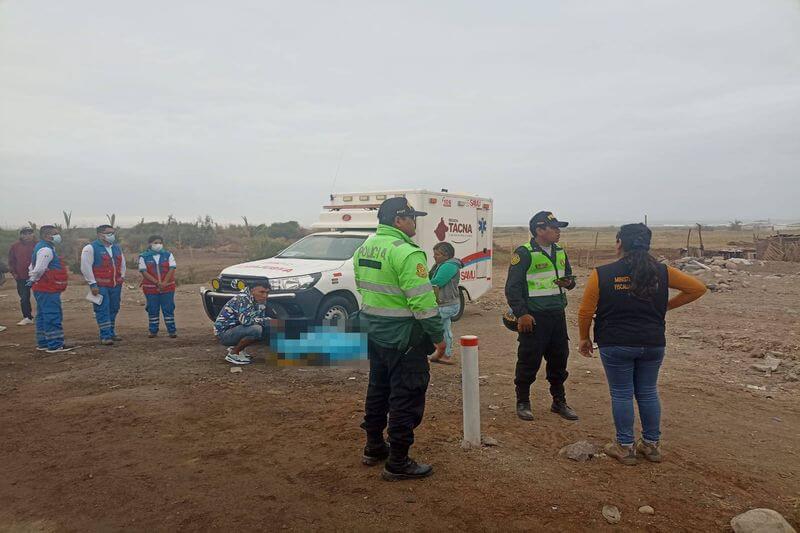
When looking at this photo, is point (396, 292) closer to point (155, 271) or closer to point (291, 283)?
point (291, 283)

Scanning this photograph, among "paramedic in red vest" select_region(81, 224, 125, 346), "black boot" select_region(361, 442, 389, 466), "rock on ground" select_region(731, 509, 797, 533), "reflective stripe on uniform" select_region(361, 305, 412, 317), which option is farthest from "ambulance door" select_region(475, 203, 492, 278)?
"rock on ground" select_region(731, 509, 797, 533)

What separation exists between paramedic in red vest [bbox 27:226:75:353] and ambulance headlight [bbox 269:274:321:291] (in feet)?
9.48

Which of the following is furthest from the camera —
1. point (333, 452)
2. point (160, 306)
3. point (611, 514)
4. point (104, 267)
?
point (160, 306)

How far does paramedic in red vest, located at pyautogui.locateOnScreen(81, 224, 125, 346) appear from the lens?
834cm

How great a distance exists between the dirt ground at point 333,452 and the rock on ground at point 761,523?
0.44 ft

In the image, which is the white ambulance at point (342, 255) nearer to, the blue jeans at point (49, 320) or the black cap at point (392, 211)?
the blue jeans at point (49, 320)

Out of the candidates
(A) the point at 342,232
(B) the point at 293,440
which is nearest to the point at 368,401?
(B) the point at 293,440

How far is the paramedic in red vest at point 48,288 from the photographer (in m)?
7.88

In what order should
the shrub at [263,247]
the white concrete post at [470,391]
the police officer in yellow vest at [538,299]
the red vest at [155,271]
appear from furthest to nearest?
the shrub at [263,247]
the red vest at [155,271]
the police officer in yellow vest at [538,299]
the white concrete post at [470,391]

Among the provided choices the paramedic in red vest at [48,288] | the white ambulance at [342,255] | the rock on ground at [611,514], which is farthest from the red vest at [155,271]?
the rock on ground at [611,514]

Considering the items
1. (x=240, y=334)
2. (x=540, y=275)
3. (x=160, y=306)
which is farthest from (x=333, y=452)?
(x=160, y=306)

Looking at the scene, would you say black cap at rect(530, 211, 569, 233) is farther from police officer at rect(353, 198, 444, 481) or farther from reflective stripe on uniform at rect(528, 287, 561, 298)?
police officer at rect(353, 198, 444, 481)

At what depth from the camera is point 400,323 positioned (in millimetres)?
3924

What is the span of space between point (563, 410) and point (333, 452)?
2263 mm
